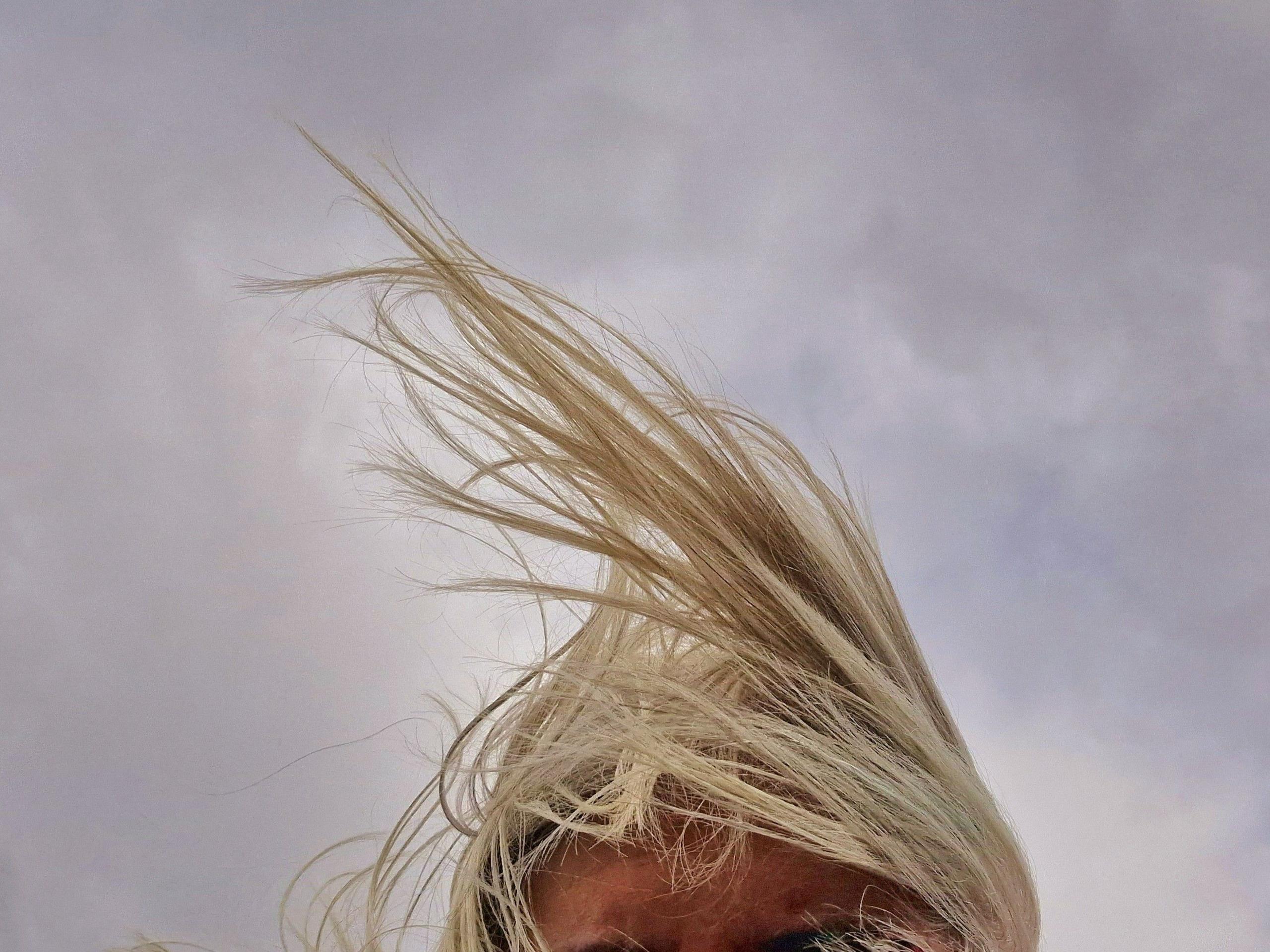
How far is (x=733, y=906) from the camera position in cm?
165

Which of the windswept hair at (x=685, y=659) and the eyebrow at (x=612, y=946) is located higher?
the windswept hair at (x=685, y=659)

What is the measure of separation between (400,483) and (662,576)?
0.54 metres

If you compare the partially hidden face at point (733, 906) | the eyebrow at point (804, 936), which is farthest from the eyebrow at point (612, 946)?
the eyebrow at point (804, 936)

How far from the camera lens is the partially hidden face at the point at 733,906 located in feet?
5.34

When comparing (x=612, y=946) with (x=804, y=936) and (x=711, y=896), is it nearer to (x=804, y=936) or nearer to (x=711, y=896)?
(x=711, y=896)

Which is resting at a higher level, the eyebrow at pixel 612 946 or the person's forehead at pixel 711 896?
the person's forehead at pixel 711 896

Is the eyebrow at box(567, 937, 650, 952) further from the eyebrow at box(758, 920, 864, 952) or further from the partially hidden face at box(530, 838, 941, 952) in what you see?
the eyebrow at box(758, 920, 864, 952)

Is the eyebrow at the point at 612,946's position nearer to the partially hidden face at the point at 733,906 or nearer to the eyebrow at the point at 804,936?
the partially hidden face at the point at 733,906

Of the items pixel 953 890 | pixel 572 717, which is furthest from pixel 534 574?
pixel 953 890

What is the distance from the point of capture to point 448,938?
204 cm

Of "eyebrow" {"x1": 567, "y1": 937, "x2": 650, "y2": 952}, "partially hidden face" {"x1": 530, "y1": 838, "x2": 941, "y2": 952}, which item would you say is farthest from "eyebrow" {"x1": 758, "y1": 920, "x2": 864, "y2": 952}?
"eyebrow" {"x1": 567, "y1": 937, "x2": 650, "y2": 952}

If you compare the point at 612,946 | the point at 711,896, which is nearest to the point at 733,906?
the point at 711,896

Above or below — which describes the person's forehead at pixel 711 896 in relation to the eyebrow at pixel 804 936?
above

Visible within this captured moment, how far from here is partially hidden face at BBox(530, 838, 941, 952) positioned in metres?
1.63
